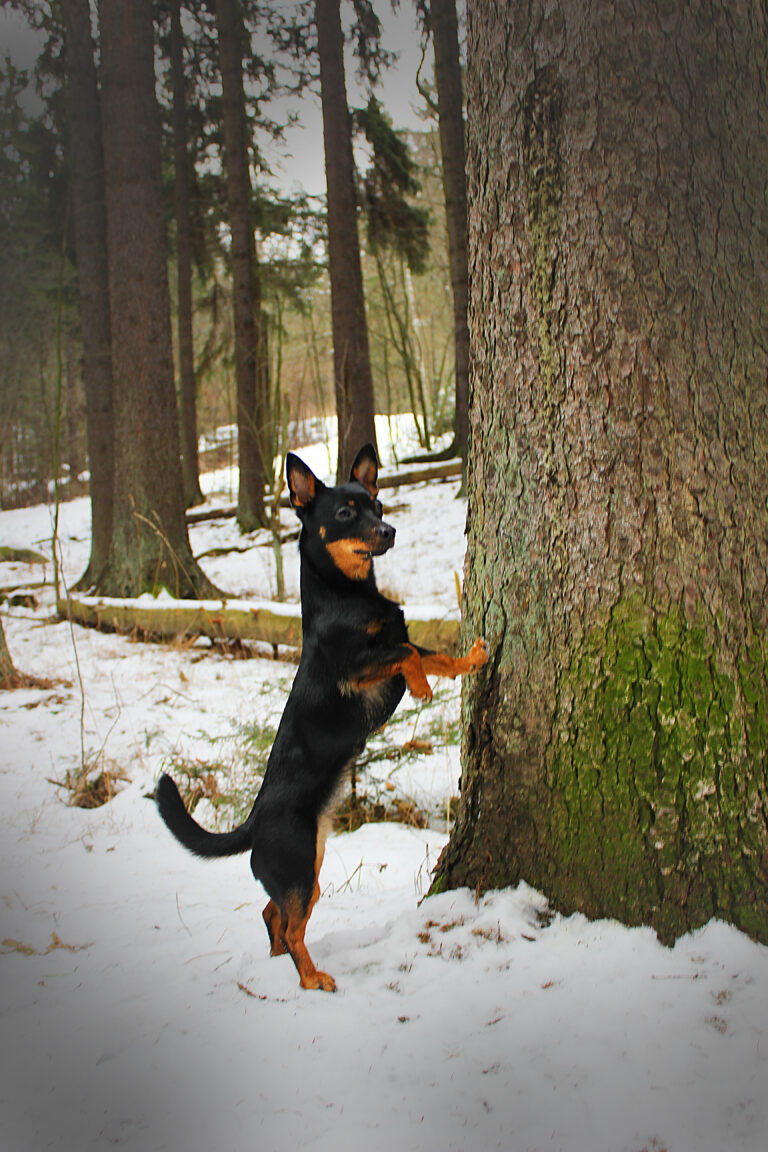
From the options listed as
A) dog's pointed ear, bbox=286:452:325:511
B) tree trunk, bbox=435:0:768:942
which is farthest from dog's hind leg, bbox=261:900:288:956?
dog's pointed ear, bbox=286:452:325:511

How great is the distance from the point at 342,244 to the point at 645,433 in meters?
11.6

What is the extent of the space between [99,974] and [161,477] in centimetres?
750

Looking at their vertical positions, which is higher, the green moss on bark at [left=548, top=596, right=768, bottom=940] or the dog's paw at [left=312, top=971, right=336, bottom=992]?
the green moss on bark at [left=548, top=596, right=768, bottom=940]

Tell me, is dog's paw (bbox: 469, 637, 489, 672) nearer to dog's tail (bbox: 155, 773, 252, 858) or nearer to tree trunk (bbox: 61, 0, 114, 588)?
dog's tail (bbox: 155, 773, 252, 858)

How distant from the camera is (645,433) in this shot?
2104 mm

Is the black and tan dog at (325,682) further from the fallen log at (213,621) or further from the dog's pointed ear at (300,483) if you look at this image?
the fallen log at (213,621)

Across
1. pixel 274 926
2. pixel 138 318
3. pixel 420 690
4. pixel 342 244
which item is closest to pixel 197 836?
pixel 274 926

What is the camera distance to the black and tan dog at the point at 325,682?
1905mm

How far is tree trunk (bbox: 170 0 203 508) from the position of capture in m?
14.4

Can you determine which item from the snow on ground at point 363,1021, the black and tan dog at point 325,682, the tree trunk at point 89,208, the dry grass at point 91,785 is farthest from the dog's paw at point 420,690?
the tree trunk at point 89,208

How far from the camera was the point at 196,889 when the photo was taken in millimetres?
3053

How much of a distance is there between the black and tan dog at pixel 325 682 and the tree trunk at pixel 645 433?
1.68ft

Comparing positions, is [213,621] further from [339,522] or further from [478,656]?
[339,522]

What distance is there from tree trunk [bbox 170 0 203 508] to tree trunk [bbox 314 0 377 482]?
11.9ft
